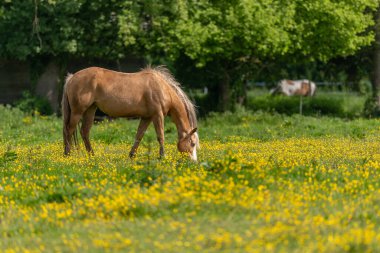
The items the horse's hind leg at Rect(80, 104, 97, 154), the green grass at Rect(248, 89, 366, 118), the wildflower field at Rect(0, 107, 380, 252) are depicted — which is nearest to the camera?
the wildflower field at Rect(0, 107, 380, 252)

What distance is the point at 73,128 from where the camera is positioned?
18.9m

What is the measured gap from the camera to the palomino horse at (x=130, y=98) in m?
18.6

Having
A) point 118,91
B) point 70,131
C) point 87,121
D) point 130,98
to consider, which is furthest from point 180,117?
point 70,131

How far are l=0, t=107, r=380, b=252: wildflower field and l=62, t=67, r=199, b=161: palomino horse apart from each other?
219cm

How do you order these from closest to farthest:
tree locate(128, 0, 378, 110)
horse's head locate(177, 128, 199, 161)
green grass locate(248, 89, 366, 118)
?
1. horse's head locate(177, 128, 199, 161)
2. tree locate(128, 0, 378, 110)
3. green grass locate(248, 89, 366, 118)

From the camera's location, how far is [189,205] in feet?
32.4

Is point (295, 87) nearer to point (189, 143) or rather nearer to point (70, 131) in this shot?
point (70, 131)

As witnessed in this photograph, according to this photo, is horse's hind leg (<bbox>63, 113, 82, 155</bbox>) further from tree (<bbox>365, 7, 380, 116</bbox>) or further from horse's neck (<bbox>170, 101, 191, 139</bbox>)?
tree (<bbox>365, 7, 380, 116</bbox>)

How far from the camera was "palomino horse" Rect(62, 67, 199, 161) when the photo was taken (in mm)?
18594

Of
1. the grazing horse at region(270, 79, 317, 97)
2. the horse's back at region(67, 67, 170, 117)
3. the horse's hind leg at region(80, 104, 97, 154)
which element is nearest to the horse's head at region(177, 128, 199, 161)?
the horse's back at region(67, 67, 170, 117)

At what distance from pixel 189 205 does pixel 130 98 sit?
912 cm

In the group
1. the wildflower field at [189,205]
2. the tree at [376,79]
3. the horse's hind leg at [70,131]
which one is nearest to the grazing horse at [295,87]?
the tree at [376,79]

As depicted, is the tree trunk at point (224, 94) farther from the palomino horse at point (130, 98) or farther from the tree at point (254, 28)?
the palomino horse at point (130, 98)

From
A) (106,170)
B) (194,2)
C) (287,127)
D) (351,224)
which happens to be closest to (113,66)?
(194,2)
